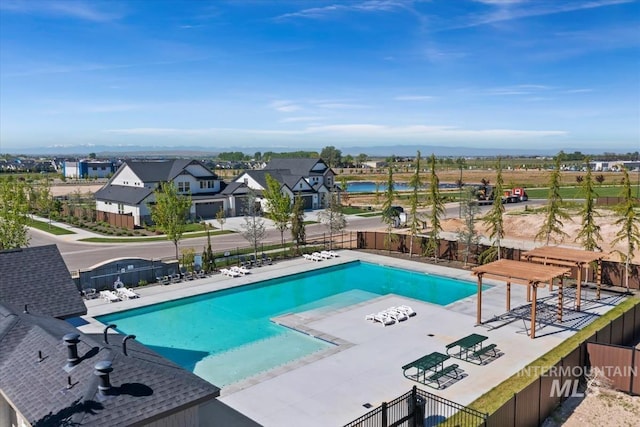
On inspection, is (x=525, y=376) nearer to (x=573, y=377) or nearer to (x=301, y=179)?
(x=573, y=377)

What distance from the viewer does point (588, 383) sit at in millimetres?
15984

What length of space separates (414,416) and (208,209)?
46.0 m

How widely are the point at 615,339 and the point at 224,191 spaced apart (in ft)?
156

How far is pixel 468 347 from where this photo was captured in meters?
18.1

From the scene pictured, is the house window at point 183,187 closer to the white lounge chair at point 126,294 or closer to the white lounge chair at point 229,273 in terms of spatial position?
the white lounge chair at point 229,273

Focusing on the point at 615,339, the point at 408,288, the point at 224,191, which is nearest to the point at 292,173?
the point at 224,191

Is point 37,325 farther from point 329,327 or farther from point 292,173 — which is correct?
point 292,173

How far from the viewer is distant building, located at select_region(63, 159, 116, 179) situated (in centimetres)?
12744

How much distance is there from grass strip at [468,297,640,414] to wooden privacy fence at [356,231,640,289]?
6.38m

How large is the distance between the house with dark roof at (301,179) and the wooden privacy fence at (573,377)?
141 ft

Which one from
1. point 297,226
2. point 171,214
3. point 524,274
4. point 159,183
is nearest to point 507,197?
point 297,226

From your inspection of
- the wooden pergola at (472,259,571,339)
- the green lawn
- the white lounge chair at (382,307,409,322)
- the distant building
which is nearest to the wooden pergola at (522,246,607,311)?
the wooden pergola at (472,259,571,339)

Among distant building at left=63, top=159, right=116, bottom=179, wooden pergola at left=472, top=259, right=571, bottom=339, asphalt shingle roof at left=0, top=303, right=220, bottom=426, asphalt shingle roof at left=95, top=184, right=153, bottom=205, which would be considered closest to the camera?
asphalt shingle roof at left=0, top=303, right=220, bottom=426

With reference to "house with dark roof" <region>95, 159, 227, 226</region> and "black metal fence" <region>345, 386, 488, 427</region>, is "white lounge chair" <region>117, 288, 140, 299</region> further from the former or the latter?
"house with dark roof" <region>95, 159, 227, 226</region>
